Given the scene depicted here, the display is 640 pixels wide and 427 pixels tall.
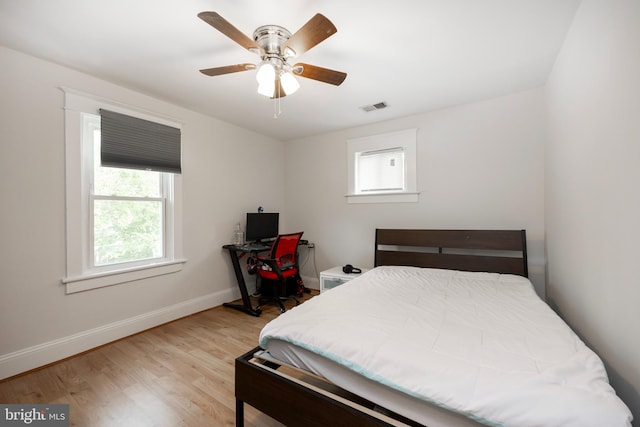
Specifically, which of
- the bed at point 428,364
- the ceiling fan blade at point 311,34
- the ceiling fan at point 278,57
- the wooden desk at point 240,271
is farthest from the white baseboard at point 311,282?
the ceiling fan blade at point 311,34

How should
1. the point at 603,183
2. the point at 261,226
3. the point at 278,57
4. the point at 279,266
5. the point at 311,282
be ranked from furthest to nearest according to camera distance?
the point at 311,282 < the point at 261,226 < the point at 279,266 < the point at 278,57 < the point at 603,183

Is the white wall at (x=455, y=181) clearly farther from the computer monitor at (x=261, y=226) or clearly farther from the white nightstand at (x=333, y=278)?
the computer monitor at (x=261, y=226)

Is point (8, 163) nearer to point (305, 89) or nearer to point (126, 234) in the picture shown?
point (126, 234)

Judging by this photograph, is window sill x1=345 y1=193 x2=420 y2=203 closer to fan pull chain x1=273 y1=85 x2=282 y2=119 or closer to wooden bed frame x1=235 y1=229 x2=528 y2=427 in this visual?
wooden bed frame x1=235 y1=229 x2=528 y2=427

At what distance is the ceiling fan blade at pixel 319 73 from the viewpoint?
1736mm

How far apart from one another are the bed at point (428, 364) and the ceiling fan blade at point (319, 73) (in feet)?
5.02

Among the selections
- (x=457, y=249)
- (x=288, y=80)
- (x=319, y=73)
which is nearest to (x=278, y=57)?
(x=288, y=80)

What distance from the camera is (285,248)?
328 centimetres

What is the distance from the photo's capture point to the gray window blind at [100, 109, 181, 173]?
242cm

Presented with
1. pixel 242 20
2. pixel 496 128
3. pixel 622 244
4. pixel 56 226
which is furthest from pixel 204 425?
pixel 496 128

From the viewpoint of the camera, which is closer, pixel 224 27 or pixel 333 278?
pixel 224 27

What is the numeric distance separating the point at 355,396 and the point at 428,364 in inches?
35.5

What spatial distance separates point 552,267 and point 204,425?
2.98 metres

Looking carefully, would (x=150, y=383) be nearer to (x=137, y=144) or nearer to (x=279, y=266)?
(x=279, y=266)
